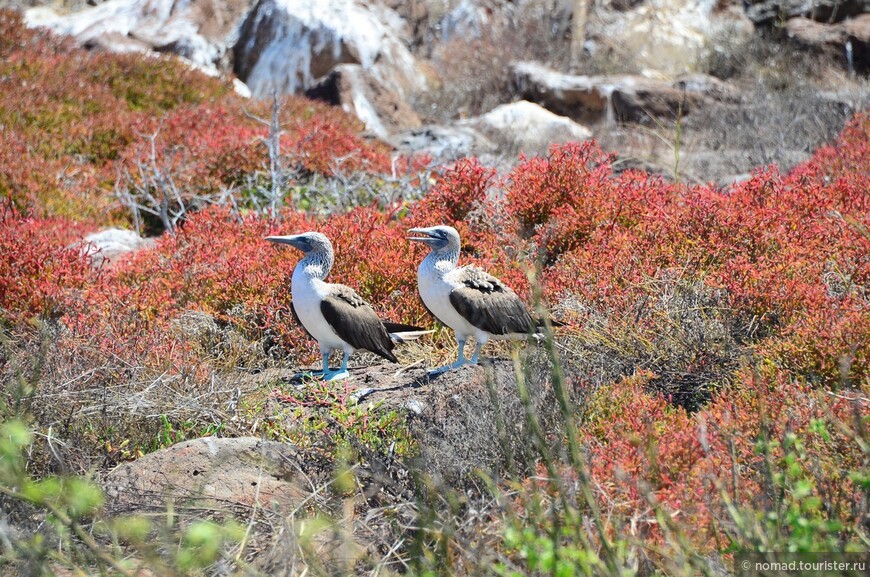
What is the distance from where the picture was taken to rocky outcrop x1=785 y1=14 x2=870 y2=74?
13828 mm

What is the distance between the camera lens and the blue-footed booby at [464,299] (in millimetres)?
5395

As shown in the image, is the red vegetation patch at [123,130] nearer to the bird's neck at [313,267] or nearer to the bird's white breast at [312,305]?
the bird's neck at [313,267]

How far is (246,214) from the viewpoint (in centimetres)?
832

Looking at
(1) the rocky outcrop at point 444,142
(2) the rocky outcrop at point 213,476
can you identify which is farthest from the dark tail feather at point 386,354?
(1) the rocky outcrop at point 444,142

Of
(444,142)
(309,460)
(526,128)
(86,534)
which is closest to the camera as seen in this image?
(86,534)

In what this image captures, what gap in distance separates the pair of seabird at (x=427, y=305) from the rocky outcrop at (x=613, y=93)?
311 inches

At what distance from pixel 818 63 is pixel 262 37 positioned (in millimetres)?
8422

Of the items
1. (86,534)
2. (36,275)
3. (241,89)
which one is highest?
(86,534)

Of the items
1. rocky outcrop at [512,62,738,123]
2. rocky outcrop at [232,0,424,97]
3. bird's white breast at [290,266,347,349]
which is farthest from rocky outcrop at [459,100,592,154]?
bird's white breast at [290,266,347,349]

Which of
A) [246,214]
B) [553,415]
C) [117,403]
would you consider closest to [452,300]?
[553,415]

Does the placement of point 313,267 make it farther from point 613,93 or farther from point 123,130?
point 613,93

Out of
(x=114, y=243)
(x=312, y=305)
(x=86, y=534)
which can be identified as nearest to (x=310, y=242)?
(x=312, y=305)

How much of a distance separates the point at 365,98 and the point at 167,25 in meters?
4.89

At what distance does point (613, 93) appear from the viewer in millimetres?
Result: 13352
